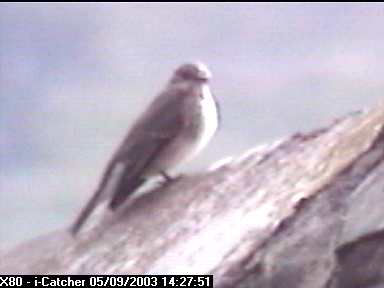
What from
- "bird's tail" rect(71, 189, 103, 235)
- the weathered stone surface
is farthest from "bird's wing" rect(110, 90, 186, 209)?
the weathered stone surface

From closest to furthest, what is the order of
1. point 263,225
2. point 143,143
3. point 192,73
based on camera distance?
point 263,225, point 143,143, point 192,73

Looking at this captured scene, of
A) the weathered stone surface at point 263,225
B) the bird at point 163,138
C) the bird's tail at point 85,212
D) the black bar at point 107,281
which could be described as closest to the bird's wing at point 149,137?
the bird at point 163,138

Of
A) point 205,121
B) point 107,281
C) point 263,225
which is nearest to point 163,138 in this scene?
point 205,121

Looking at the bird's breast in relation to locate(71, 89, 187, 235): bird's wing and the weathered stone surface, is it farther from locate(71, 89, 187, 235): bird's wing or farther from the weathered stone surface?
the weathered stone surface

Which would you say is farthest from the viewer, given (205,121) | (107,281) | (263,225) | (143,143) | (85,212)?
(205,121)

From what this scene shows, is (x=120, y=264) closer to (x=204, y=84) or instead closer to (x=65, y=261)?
(x=65, y=261)

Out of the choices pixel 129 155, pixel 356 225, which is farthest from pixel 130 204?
pixel 356 225

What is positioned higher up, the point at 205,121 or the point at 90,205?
the point at 205,121

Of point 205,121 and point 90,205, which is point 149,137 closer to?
point 205,121
